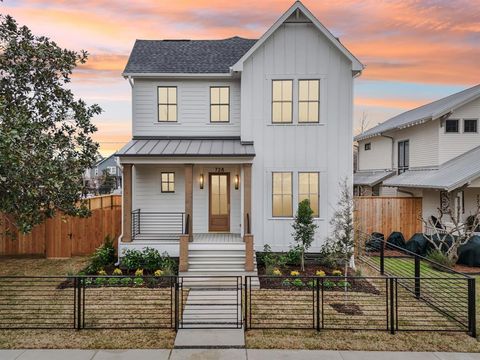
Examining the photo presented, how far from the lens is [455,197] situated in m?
15.3

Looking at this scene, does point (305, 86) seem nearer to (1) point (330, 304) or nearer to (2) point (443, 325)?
(1) point (330, 304)

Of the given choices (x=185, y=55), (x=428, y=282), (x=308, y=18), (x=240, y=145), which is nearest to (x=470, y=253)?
(x=428, y=282)

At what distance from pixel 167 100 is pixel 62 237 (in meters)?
6.62

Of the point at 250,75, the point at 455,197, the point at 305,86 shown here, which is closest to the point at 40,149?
the point at 250,75

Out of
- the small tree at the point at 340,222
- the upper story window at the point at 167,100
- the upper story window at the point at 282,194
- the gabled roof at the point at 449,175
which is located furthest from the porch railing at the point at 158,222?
the gabled roof at the point at 449,175

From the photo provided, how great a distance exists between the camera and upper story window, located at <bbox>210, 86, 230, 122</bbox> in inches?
536

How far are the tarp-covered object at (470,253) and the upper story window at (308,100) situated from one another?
714 centimetres

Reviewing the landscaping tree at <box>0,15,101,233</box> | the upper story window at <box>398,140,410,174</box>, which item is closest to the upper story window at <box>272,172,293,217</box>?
the landscaping tree at <box>0,15,101,233</box>

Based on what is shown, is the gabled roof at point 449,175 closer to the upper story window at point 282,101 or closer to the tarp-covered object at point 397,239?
the tarp-covered object at point 397,239

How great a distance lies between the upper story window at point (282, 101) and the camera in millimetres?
12344

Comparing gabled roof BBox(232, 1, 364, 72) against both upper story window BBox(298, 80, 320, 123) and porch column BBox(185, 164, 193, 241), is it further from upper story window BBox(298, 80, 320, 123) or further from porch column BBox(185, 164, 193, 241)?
porch column BBox(185, 164, 193, 241)

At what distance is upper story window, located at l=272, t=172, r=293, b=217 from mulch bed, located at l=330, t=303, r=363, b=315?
456cm

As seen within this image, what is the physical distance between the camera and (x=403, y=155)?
67.1 feet

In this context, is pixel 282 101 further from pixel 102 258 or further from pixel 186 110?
pixel 102 258
